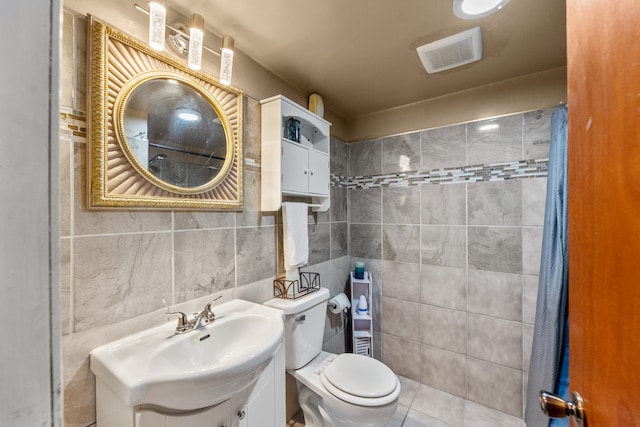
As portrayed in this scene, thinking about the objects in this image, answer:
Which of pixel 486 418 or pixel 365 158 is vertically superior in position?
pixel 365 158

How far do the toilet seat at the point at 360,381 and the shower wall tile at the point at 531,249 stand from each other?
110cm

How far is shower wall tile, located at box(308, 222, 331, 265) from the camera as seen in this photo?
6.41 feet

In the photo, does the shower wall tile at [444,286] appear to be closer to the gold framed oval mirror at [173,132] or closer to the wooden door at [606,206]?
the wooden door at [606,206]

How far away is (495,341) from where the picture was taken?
181 centimetres

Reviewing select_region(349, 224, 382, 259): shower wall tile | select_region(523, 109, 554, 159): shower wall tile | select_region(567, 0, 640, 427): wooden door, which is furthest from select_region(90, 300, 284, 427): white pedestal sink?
select_region(523, 109, 554, 159): shower wall tile

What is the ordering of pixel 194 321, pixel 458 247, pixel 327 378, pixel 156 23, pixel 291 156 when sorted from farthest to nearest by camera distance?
pixel 458 247 → pixel 291 156 → pixel 327 378 → pixel 194 321 → pixel 156 23

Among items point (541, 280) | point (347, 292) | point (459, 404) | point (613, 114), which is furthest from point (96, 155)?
point (459, 404)

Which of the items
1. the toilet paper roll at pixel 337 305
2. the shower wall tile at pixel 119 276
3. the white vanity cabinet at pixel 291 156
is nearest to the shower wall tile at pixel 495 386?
the toilet paper roll at pixel 337 305

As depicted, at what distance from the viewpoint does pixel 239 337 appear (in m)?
1.18

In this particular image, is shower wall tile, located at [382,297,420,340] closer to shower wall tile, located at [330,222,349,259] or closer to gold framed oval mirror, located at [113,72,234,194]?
shower wall tile, located at [330,222,349,259]

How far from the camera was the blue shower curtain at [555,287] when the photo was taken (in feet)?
4.52

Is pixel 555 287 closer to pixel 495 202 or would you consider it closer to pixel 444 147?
pixel 495 202

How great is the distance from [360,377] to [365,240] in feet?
3.56

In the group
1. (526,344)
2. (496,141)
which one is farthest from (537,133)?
(526,344)
